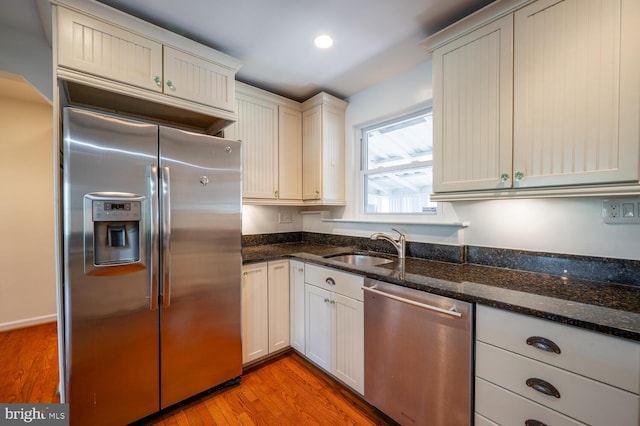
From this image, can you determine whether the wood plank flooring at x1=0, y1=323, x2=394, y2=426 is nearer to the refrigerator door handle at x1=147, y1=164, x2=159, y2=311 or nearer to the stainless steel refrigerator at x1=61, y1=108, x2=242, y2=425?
the stainless steel refrigerator at x1=61, y1=108, x2=242, y2=425

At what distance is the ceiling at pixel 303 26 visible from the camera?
152cm

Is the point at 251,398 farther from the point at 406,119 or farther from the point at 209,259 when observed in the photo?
the point at 406,119

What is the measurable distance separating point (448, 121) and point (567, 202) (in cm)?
78

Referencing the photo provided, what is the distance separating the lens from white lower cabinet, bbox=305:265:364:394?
1.75 metres

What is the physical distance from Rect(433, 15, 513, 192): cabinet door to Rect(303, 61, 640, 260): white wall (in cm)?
38

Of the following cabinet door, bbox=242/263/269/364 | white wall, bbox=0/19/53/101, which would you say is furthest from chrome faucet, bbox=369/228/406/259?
white wall, bbox=0/19/53/101

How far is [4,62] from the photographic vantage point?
5.88ft

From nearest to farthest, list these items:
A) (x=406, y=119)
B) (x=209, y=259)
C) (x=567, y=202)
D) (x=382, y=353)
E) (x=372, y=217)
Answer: (x=567, y=202) → (x=382, y=353) → (x=209, y=259) → (x=406, y=119) → (x=372, y=217)

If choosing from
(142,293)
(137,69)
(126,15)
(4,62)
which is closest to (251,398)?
(142,293)

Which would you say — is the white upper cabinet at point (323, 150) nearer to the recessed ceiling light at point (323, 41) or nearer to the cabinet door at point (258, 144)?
the cabinet door at point (258, 144)

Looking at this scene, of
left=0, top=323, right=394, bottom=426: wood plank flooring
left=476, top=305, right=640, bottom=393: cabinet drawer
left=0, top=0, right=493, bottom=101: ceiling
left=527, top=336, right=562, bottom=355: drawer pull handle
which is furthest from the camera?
left=0, top=323, right=394, bottom=426: wood plank flooring

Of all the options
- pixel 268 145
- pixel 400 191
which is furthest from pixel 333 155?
pixel 400 191

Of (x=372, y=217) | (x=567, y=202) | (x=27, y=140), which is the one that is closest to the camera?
(x=567, y=202)

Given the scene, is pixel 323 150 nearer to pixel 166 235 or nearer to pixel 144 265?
pixel 166 235
